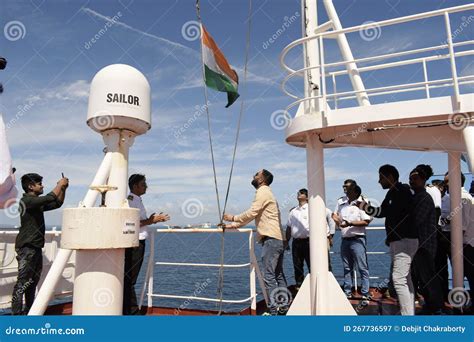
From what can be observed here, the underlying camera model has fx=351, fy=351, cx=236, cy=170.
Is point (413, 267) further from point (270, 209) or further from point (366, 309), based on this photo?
point (270, 209)

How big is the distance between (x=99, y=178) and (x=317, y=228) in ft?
9.08

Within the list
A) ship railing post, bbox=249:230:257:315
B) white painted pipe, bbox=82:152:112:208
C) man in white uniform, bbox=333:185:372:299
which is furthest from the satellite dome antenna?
man in white uniform, bbox=333:185:372:299

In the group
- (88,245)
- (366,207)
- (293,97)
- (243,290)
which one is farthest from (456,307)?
(243,290)

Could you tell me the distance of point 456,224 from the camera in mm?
5367

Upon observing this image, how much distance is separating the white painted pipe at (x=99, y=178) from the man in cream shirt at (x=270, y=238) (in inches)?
85.8

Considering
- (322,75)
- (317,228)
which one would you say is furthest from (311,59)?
(317,228)

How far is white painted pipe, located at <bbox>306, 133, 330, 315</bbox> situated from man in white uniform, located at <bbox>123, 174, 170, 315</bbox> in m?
1.92

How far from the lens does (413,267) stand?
5.00 meters

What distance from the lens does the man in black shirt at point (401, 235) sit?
4.36 m

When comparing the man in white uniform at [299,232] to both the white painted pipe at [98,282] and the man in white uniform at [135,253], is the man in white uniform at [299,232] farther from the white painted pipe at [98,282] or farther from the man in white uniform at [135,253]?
the white painted pipe at [98,282]

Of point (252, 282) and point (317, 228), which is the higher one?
point (317, 228)

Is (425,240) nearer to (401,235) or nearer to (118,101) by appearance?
(401,235)

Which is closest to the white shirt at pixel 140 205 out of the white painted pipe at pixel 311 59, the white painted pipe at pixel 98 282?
the white painted pipe at pixel 98 282

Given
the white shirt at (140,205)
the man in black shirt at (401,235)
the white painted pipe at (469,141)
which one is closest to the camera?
the white painted pipe at (469,141)
